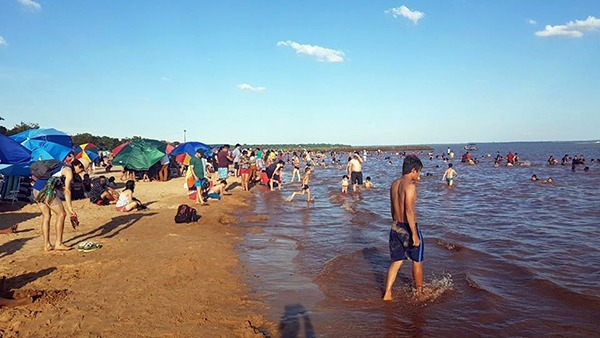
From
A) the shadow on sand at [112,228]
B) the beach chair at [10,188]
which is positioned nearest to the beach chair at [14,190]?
the beach chair at [10,188]

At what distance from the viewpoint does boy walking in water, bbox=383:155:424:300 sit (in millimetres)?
5023

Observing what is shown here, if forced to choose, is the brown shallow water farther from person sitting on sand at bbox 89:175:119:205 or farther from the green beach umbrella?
the green beach umbrella

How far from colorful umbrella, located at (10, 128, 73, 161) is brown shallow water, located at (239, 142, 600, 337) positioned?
8602 millimetres

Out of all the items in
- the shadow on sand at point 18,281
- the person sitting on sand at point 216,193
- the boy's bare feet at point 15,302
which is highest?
the person sitting on sand at point 216,193

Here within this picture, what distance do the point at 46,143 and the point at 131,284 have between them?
12.3 metres

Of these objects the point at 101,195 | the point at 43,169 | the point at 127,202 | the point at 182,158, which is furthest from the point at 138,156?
the point at 43,169

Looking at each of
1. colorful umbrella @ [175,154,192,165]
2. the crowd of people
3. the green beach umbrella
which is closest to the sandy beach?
the crowd of people

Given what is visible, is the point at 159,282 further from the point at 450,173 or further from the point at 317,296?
the point at 450,173

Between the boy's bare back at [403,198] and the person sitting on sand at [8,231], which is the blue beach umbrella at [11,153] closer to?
the person sitting on sand at [8,231]

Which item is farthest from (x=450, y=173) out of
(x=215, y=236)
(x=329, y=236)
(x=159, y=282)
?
(x=159, y=282)

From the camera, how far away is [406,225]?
5.11 m

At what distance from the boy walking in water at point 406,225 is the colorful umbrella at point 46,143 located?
Result: 14.0 m

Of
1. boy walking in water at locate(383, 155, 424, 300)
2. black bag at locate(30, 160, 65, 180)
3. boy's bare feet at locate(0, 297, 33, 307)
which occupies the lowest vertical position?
boy's bare feet at locate(0, 297, 33, 307)

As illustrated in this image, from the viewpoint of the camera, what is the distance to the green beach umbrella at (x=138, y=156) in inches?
765
